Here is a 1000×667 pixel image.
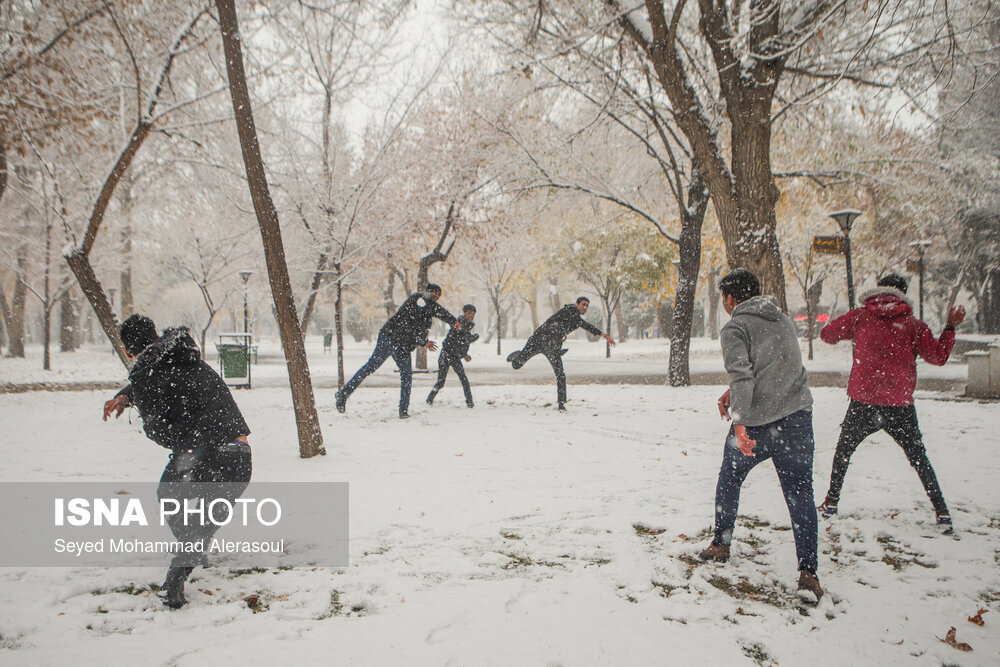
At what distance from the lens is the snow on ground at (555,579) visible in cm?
249

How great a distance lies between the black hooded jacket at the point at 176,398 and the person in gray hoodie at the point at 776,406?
9.34 feet

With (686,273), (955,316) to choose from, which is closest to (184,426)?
(955,316)

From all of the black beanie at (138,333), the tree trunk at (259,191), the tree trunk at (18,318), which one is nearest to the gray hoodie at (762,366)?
the black beanie at (138,333)

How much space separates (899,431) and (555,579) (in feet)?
8.70

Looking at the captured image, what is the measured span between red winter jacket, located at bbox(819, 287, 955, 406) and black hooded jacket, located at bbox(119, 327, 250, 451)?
13.4ft

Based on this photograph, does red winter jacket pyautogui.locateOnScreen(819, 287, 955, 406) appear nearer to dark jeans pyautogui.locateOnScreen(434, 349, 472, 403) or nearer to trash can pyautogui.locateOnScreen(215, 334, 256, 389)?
dark jeans pyautogui.locateOnScreen(434, 349, 472, 403)

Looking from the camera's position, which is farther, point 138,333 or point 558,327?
point 558,327

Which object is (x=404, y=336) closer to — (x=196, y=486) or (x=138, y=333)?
(x=138, y=333)

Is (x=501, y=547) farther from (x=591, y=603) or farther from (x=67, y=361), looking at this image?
(x=67, y=361)

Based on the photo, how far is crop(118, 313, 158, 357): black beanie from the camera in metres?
3.05

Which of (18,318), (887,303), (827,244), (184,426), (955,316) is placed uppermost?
(827,244)

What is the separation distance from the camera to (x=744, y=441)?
300 centimetres

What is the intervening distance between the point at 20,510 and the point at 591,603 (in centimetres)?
453

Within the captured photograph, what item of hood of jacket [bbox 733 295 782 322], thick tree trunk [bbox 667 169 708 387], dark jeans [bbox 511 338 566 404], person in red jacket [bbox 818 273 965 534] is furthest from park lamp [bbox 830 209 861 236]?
hood of jacket [bbox 733 295 782 322]
